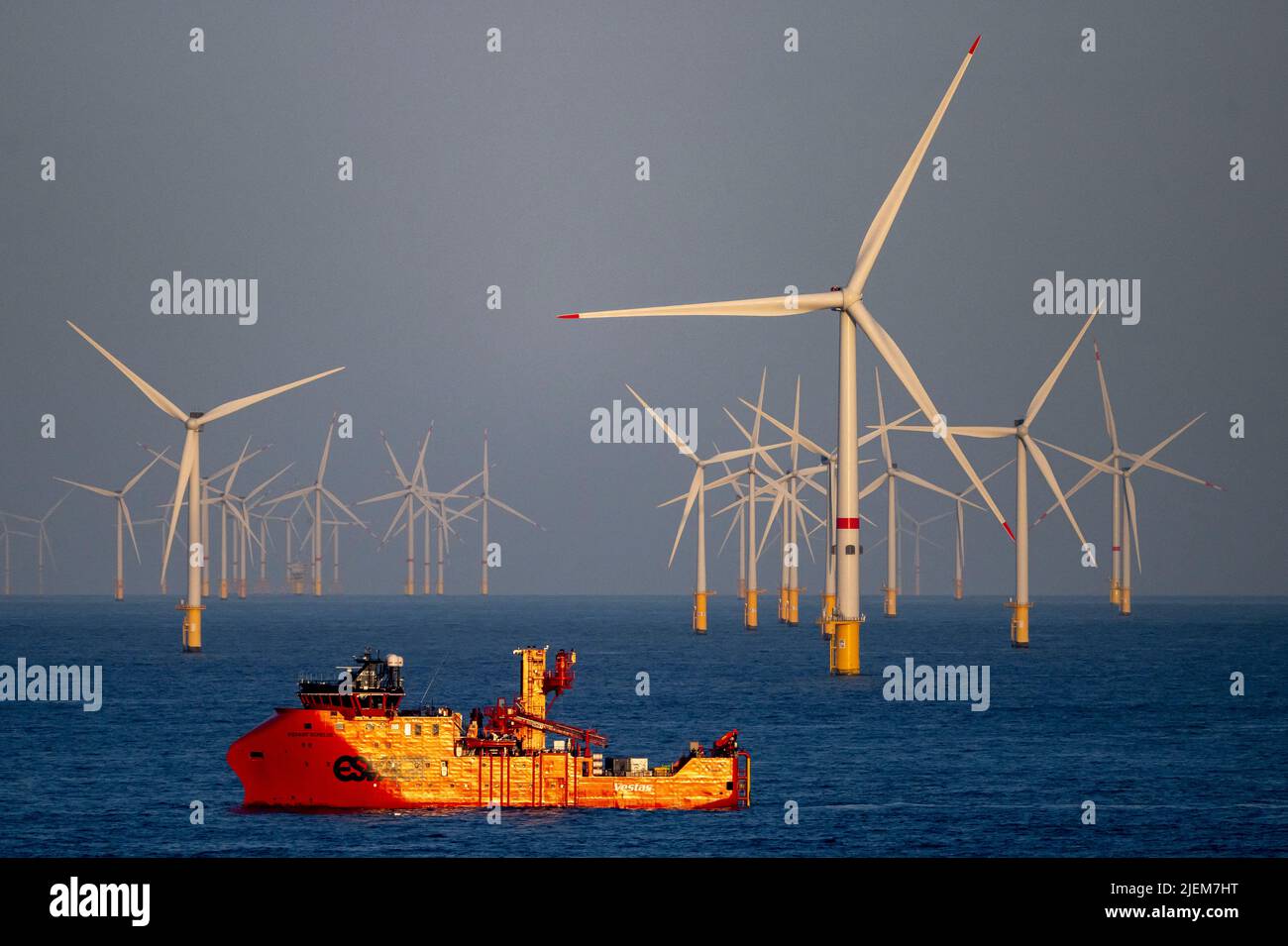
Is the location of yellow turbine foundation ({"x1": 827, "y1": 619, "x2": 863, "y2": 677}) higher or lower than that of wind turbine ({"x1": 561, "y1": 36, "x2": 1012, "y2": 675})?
lower

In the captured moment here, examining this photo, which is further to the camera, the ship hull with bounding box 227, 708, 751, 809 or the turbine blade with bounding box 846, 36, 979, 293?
the turbine blade with bounding box 846, 36, 979, 293

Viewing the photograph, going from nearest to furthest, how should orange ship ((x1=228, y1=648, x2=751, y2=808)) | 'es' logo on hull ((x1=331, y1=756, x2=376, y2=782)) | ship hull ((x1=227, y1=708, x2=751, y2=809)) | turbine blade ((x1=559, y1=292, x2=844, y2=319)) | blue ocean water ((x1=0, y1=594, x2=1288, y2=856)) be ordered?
blue ocean water ((x1=0, y1=594, x2=1288, y2=856))
orange ship ((x1=228, y1=648, x2=751, y2=808))
ship hull ((x1=227, y1=708, x2=751, y2=809))
'es' logo on hull ((x1=331, y1=756, x2=376, y2=782))
turbine blade ((x1=559, y1=292, x2=844, y2=319))

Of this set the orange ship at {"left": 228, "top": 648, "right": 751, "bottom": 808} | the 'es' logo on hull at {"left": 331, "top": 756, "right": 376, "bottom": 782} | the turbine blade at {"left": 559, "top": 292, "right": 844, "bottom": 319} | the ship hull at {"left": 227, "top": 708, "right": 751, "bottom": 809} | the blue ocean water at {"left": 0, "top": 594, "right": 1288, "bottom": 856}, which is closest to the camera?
the blue ocean water at {"left": 0, "top": 594, "right": 1288, "bottom": 856}

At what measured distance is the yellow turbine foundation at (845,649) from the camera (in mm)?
159913

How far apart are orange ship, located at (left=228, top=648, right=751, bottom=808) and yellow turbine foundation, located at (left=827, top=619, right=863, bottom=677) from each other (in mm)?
74414

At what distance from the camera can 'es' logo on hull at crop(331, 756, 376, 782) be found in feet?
271

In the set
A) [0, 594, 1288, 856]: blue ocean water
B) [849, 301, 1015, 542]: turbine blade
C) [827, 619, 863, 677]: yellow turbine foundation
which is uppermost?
[849, 301, 1015, 542]: turbine blade

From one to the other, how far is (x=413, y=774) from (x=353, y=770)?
2.82 meters

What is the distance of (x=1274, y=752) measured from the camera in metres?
126

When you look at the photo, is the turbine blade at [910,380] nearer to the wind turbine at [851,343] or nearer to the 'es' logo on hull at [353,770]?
the wind turbine at [851,343]

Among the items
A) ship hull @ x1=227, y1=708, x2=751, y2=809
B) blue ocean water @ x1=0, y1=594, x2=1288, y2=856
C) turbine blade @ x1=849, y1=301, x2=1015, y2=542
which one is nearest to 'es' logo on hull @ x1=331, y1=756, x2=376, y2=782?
ship hull @ x1=227, y1=708, x2=751, y2=809

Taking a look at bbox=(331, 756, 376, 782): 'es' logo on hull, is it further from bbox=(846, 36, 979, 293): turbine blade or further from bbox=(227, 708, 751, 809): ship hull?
bbox=(846, 36, 979, 293): turbine blade
